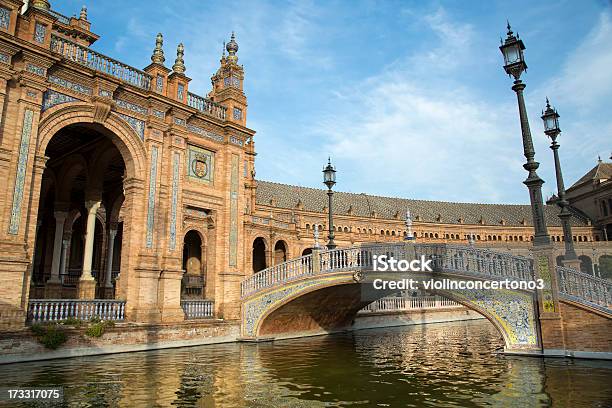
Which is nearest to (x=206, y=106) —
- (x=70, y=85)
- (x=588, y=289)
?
(x=70, y=85)

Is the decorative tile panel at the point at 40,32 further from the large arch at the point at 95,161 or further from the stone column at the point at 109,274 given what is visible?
the stone column at the point at 109,274

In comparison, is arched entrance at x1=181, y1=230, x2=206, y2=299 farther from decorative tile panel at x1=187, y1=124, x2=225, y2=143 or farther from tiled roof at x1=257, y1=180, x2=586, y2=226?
tiled roof at x1=257, y1=180, x2=586, y2=226

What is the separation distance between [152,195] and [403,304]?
20.3m

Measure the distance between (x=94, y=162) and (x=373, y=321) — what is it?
18.2 meters

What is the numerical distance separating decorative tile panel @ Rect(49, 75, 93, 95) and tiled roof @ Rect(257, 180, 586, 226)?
37909 millimetres

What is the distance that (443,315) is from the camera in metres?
33.5

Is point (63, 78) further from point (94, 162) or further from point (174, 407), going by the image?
A: point (174, 407)

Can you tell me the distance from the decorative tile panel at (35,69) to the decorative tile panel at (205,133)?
597 cm

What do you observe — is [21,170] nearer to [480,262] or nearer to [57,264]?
[57,264]

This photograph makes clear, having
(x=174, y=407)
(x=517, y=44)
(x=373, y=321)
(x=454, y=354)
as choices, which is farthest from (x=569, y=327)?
(x=373, y=321)

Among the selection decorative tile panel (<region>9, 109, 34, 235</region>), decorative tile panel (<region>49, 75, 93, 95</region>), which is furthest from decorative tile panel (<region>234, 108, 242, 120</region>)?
decorative tile panel (<region>9, 109, 34, 235</region>)

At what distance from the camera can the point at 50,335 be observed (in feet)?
43.8

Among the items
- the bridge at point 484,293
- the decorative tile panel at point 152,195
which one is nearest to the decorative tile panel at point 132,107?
the decorative tile panel at point 152,195

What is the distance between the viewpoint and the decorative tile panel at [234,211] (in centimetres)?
1972
